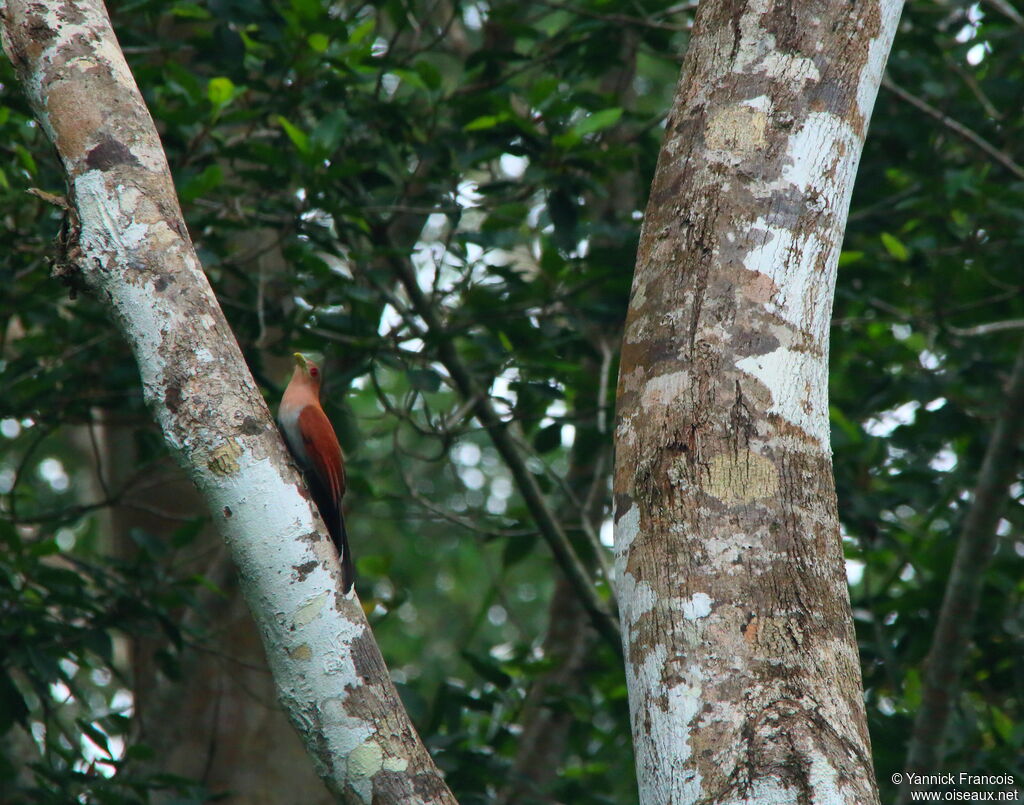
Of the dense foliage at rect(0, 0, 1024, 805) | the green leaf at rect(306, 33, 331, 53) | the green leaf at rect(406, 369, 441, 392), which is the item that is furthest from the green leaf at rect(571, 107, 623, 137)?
the green leaf at rect(406, 369, 441, 392)

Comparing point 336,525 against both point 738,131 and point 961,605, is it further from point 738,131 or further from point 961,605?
point 961,605

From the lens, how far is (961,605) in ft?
11.5

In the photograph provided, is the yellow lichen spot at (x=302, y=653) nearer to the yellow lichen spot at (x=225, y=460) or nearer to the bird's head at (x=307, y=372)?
the yellow lichen spot at (x=225, y=460)

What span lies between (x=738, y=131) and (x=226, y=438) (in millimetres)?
1110

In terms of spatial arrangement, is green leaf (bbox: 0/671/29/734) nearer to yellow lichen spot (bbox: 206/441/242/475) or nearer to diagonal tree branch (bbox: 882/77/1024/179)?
yellow lichen spot (bbox: 206/441/242/475)

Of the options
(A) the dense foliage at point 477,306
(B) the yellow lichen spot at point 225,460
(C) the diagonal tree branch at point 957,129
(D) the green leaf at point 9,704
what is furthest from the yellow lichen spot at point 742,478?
(C) the diagonal tree branch at point 957,129

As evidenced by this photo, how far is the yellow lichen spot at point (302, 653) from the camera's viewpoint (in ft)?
5.69

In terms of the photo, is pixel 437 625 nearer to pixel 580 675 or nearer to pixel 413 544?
pixel 413 544

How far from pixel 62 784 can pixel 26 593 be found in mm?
756

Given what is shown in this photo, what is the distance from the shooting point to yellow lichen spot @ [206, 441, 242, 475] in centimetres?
179

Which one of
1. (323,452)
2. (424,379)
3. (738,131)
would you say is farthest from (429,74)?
(738,131)

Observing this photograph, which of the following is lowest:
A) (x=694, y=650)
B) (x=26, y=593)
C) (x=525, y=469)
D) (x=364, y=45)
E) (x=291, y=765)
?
(x=694, y=650)

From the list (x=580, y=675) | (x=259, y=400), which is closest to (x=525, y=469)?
(x=580, y=675)

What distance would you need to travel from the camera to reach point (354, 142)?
425cm
